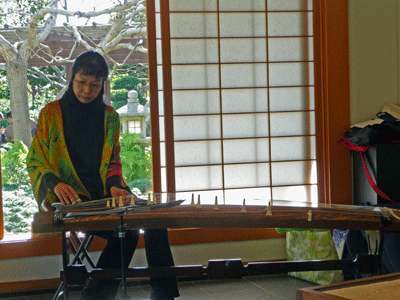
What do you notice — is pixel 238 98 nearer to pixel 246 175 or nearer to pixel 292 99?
pixel 292 99

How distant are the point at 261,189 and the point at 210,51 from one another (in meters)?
1.10

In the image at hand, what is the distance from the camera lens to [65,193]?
2535mm

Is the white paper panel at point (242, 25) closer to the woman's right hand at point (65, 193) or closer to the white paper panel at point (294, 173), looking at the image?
the white paper panel at point (294, 173)

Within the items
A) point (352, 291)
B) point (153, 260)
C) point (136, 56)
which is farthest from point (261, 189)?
point (136, 56)

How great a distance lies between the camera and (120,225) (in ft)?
6.69

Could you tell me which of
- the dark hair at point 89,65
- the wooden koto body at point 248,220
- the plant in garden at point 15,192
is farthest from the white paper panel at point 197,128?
the plant in garden at point 15,192

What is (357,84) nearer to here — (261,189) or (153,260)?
(261,189)

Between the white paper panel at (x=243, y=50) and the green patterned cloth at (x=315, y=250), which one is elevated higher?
the white paper panel at (x=243, y=50)

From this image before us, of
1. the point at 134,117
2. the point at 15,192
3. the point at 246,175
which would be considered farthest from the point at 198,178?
the point at 134,117

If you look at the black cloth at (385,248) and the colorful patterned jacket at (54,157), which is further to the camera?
the colorful patterned jacket at (54,157)

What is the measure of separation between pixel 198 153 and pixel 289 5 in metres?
1.32

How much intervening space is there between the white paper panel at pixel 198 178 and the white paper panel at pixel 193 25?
980 millimetres

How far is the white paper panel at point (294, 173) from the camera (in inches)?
144

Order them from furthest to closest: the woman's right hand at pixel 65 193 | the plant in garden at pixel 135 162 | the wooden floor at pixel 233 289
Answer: the plant in garden at pixel 135 162 < the wooden floor at pixel 233 289 < the woman's right hand at pixel 65 193
